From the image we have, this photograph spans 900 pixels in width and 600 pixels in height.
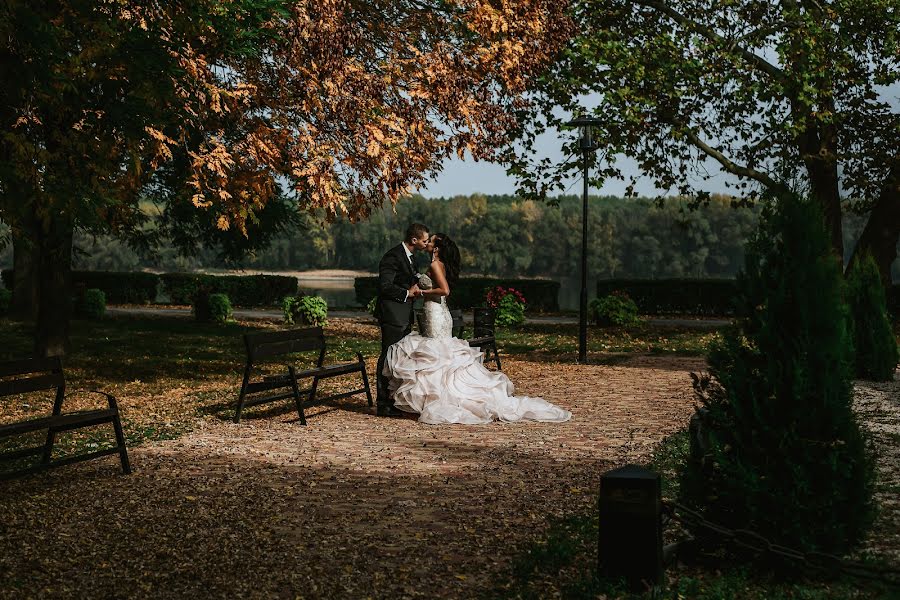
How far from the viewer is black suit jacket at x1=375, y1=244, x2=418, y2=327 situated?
9.83 meters

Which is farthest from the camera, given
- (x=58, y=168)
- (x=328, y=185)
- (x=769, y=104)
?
(x=769, y=104)

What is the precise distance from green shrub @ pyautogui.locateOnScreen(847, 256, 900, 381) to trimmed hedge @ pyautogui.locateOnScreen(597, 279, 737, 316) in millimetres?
16811

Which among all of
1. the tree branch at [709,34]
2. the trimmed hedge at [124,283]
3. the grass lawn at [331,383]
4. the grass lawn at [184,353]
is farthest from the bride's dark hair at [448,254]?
the trimmed hedge at [124,283]

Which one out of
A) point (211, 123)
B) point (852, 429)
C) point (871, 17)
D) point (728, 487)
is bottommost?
point (728, 487)

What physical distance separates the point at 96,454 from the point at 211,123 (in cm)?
662

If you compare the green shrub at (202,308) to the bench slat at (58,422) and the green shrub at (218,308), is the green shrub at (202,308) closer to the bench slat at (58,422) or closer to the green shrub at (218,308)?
the green shrub at (218,308)

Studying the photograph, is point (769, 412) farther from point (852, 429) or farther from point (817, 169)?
point (817, 169)

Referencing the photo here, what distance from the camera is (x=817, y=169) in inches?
850

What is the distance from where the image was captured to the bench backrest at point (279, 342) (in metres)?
8.99

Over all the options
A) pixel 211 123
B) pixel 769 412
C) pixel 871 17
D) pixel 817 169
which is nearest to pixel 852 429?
pixel 769 412

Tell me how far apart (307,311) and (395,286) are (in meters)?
13.5

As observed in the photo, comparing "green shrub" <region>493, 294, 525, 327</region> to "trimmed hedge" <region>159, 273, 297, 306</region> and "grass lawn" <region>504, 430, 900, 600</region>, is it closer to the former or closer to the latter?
"trimmed hedge" <region>159, 273, 297, 306</region>

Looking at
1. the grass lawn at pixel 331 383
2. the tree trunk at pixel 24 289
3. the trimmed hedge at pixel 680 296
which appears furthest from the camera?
the trimmed hedge at pixel 680 296

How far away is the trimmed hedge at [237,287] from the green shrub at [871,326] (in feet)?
79.3
